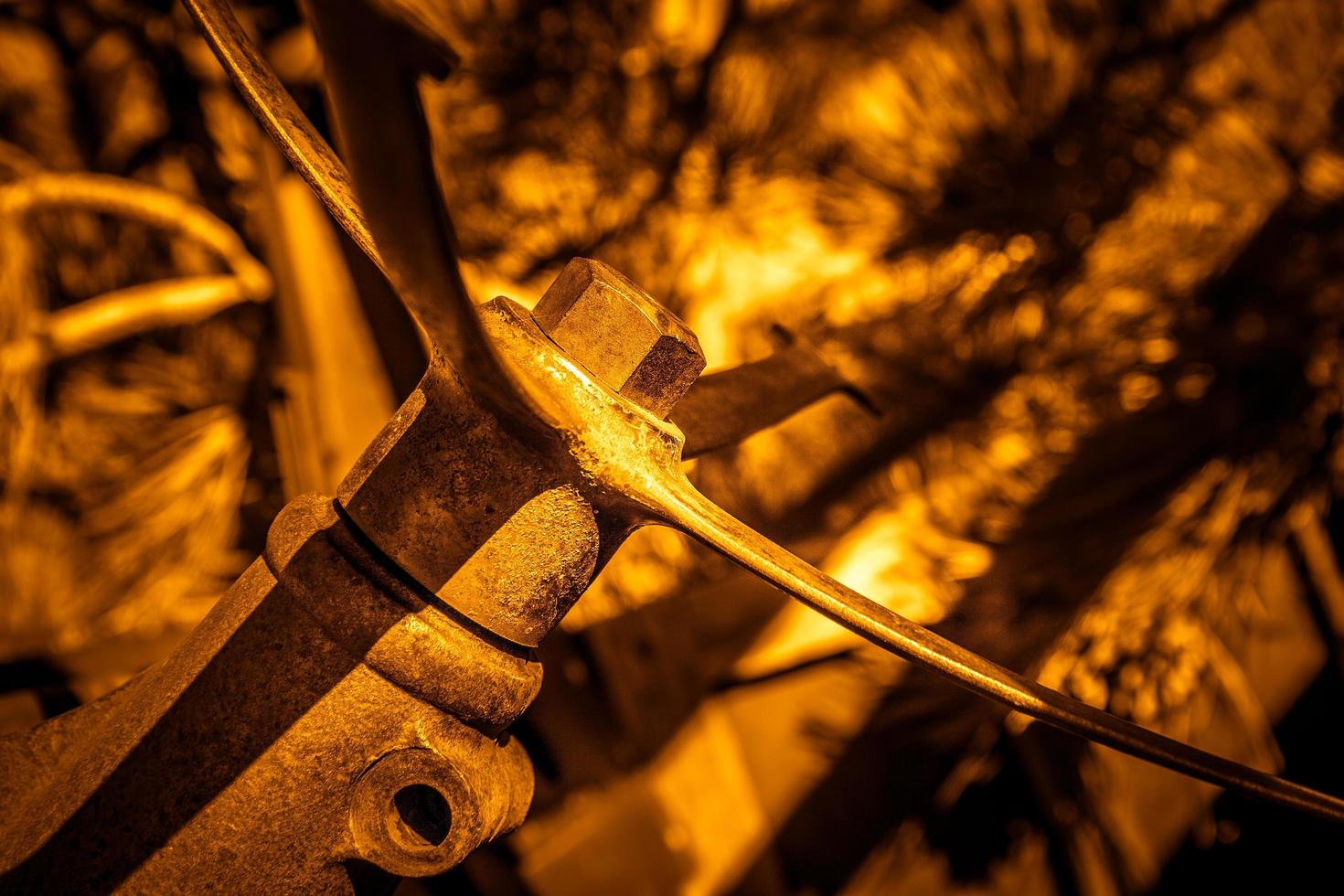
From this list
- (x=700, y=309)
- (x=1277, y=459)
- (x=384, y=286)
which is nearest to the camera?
(x=384, y=286)

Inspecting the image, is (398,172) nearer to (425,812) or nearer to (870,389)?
(425,812)

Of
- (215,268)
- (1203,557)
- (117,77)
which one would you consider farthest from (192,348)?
(1203,557)

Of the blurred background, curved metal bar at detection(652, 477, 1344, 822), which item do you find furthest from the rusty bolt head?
the blurred background

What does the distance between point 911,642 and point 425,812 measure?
0.51 feet

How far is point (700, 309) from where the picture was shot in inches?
27.2

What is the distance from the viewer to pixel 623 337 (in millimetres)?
237

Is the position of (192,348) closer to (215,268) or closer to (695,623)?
(215,268)

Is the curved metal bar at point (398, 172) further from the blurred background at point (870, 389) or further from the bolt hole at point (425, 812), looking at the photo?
the blurred background at point (870, 389)

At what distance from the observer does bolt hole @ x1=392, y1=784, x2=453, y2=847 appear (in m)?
0.25

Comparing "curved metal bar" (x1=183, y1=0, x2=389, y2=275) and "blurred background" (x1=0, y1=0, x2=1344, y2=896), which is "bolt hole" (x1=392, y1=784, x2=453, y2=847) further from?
"blurred background" (x1=0, y1=0, x2=1344, y2=896)

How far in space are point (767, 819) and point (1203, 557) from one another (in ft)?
1.26

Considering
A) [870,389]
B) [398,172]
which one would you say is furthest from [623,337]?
[870,389]

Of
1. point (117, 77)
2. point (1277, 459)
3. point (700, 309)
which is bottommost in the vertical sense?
point (117, 77)

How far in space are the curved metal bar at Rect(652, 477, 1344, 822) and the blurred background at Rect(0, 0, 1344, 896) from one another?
0.36 m
